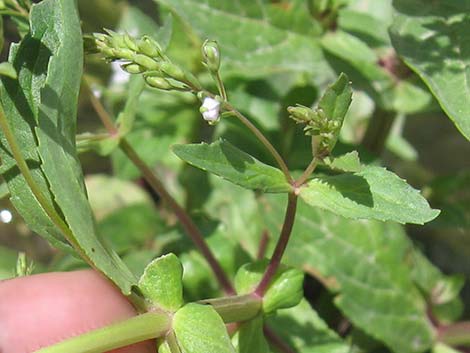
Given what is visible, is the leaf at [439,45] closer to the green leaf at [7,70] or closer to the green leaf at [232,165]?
the green leaf at [232,165]

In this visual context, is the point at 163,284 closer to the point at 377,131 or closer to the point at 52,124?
the point at 52,124

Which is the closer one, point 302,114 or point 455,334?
point 302,114

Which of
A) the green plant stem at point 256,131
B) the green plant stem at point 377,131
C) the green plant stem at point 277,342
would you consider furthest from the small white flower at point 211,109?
the green plant stem at point 377,131

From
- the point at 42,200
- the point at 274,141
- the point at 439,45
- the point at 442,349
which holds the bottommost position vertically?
the point at 442,349

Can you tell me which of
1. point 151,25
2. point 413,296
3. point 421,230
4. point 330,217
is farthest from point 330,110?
point 421,230

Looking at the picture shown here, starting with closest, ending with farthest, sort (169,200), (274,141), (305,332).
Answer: (169,200) → (305,332) → (274,141)

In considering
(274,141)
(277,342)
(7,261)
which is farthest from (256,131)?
(7,261)
